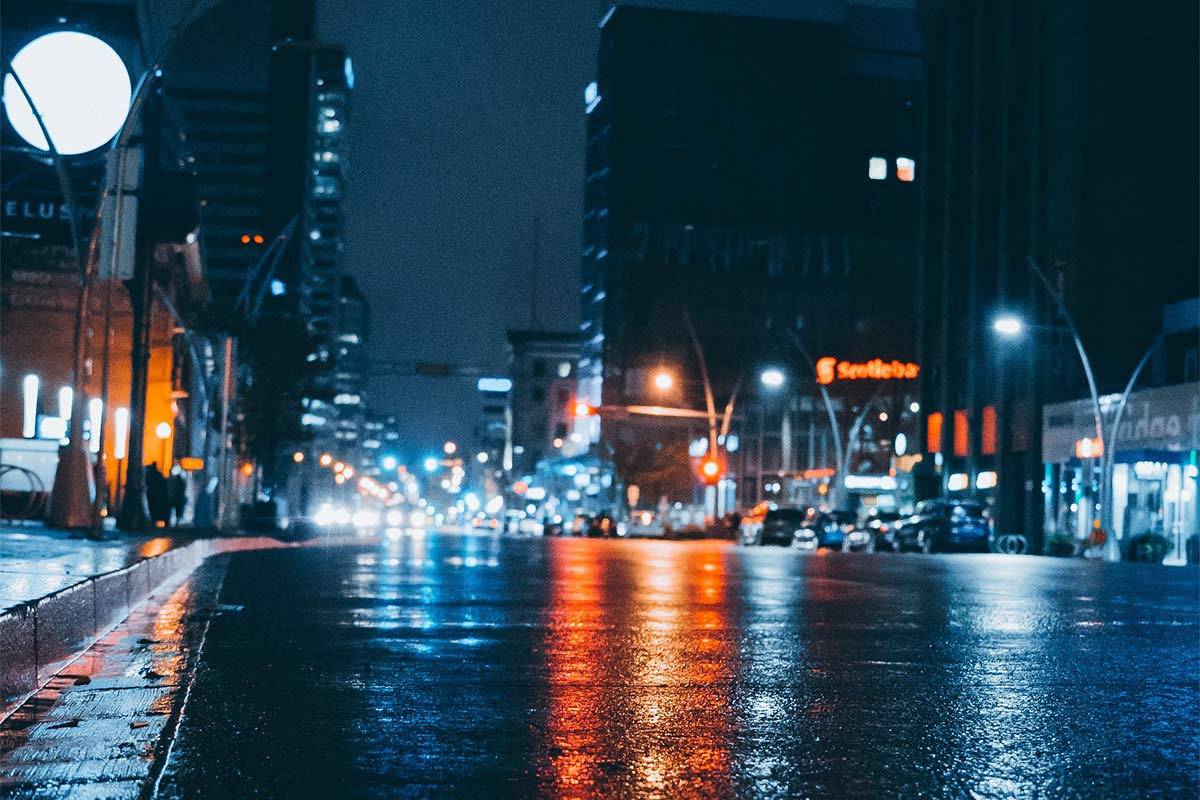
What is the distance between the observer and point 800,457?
411ft

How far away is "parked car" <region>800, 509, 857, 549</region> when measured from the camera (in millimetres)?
64375

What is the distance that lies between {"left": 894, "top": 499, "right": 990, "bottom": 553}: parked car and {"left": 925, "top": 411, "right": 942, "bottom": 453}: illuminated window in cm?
2984

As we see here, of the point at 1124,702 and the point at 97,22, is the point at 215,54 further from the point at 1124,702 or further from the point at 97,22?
the point at 1124,702

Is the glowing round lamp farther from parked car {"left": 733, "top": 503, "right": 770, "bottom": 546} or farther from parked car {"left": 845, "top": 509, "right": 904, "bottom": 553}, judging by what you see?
parked car {"left": 733, "top": 503, "right": 770, "bottom": 546}

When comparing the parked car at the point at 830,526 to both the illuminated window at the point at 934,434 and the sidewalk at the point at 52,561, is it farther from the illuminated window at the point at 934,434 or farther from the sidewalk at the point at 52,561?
the sidewalk at the point at 52,561

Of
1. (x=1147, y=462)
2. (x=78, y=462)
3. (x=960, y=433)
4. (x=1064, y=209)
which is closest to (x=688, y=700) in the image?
(x=78, y=462)

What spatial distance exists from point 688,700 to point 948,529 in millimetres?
46470

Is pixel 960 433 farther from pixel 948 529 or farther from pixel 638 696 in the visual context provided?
pixel 638 696

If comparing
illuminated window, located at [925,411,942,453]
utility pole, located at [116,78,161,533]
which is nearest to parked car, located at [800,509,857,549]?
illuminated window, located at [925,411,942,453]

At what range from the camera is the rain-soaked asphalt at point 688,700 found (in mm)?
5910

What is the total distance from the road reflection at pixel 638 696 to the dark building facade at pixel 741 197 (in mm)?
138137

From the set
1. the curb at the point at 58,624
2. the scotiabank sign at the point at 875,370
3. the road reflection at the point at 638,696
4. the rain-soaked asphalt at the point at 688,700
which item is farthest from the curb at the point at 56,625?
the scotiabank sign at the point at 875,370

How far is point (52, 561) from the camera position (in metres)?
14.5

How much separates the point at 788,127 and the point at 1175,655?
168451 mm
